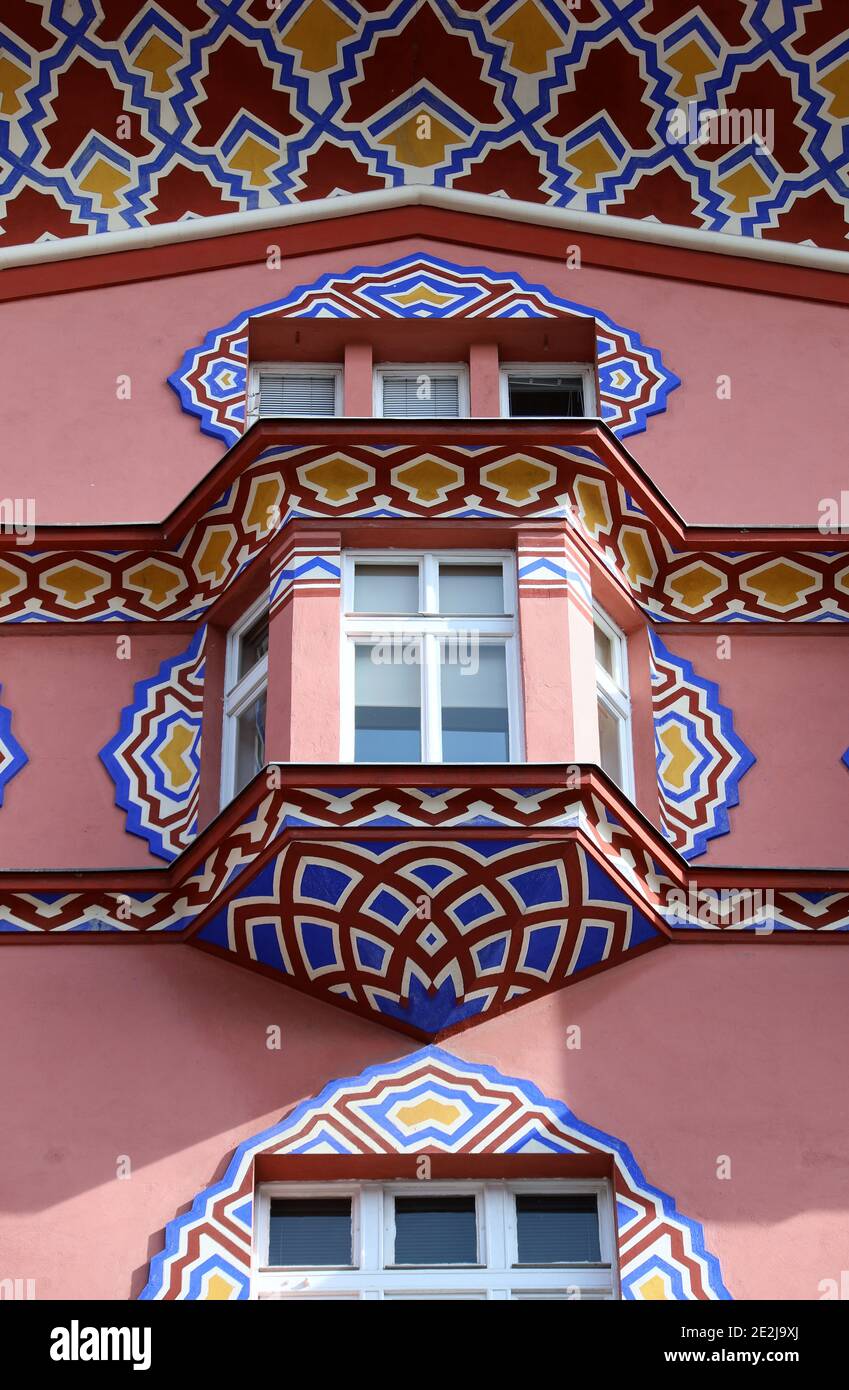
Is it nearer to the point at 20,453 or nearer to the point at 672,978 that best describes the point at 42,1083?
the point at 672,978

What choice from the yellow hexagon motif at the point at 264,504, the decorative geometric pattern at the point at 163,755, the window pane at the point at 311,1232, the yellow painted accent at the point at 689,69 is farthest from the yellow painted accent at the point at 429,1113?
the yellow painted accent at the point at 689,69

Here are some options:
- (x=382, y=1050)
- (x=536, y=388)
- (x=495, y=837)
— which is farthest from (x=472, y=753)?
(x=536, y=388)

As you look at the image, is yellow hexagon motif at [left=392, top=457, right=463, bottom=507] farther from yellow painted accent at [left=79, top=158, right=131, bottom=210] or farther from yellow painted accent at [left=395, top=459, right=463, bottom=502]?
yellow painted accent at [left=79, top=158, right=131, bottom=210]

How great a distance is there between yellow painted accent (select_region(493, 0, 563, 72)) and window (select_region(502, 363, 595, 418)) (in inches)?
72.6

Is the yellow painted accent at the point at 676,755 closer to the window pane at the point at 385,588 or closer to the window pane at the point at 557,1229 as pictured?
the window pane at the point at 385,588

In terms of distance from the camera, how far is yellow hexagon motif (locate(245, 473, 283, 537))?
12461 mm

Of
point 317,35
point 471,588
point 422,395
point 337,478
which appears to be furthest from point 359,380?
point 317,35

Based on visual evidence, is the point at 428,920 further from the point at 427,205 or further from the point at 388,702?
the point at 427,205

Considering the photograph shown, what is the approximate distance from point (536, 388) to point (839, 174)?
219cm

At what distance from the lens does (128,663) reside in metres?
12.7

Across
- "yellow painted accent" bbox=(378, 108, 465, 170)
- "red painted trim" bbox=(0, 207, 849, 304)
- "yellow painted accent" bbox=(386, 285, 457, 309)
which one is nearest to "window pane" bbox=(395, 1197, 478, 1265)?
"yellow painted accent" bbox=(386, 285, 457, 309)

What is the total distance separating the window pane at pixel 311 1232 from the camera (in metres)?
10.7

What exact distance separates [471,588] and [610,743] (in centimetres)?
99

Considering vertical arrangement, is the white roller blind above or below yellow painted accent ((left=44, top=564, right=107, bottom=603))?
above
